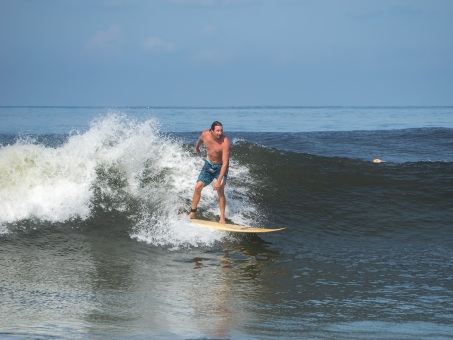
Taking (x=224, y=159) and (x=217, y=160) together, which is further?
(x=217, y=160)

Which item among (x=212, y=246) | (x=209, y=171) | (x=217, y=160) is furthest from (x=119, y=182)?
(x=212, y=246)

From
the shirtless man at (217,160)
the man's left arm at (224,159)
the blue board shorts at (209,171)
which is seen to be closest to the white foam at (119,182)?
the shirtless man at (217,160)

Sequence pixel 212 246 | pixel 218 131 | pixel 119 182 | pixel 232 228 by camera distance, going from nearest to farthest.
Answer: pixel 212 246
pixel 218 131
pixel 232 228
pixel 119 182

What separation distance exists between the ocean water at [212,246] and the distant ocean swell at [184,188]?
0.04 metres

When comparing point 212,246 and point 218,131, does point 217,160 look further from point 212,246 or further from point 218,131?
point 212,246

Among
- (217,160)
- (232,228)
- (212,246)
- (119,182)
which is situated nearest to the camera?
(212,246)

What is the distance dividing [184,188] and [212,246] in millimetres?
3153

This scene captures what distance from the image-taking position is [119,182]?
1283cm

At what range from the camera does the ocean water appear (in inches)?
245

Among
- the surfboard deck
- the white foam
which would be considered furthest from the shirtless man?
the white foam

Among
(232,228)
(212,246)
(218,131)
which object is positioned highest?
(218,131)

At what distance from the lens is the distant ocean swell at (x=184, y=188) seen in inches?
444

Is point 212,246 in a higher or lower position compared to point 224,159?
lower

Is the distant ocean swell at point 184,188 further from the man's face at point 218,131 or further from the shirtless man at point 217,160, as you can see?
the man's face at point 218,131
